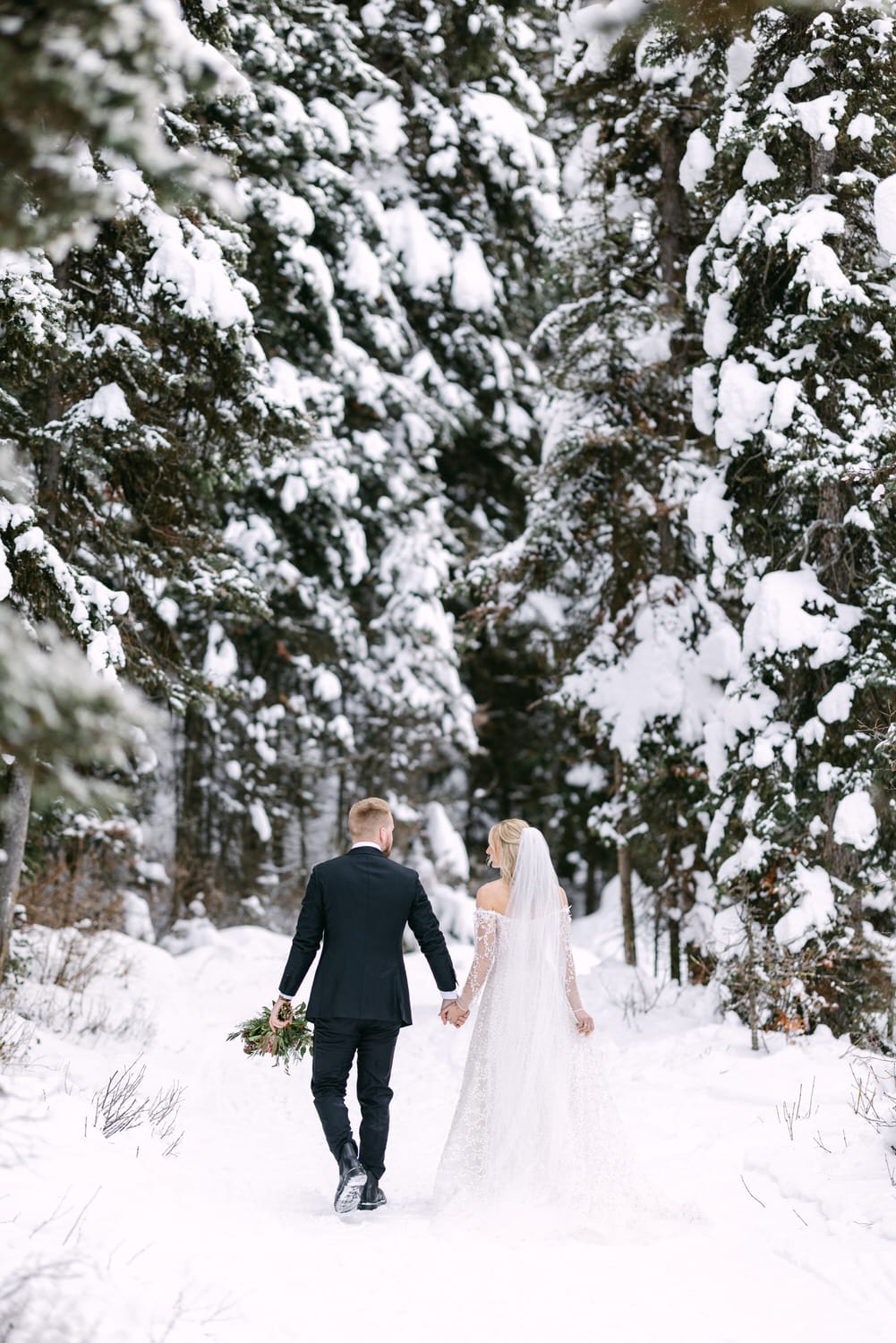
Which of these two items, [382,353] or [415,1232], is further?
[382,353]

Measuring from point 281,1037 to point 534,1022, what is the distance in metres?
1.39

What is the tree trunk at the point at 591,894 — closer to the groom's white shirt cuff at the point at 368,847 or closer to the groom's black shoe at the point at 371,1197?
the groom's white shirt cuff at the point at 368,847

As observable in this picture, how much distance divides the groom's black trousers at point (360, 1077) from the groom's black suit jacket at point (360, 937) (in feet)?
0.36

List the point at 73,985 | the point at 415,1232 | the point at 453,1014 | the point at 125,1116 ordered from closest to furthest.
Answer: the point at 415,1232 → the point at 125,1116 → the point at 453,1014 → the point at 73,985

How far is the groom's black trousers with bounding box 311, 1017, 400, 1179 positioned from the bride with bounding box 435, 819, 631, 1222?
0.39 m

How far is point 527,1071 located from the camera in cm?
616

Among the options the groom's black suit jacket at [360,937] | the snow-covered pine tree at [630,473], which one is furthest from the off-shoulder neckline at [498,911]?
the snow-covered pine tree at [630,473]

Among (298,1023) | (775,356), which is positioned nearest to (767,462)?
(775,356)

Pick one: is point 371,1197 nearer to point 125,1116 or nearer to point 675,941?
point 125,1116

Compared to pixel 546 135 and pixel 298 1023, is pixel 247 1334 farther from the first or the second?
pixel 546 135

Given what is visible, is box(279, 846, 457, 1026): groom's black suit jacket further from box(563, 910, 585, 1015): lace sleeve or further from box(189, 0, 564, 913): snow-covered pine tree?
box(189, 0, 564, 913): snow-covered pine tree

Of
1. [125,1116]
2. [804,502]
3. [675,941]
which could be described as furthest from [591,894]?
[125,1116]

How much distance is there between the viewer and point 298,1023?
625 cm

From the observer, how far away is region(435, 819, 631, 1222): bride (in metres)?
5.84
